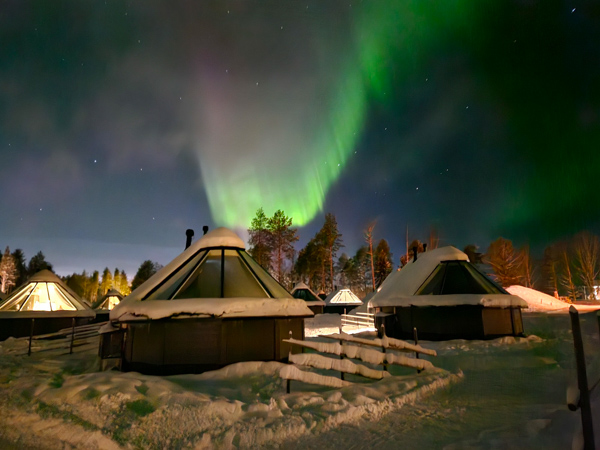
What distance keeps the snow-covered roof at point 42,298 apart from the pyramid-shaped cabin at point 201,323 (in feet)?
44.6

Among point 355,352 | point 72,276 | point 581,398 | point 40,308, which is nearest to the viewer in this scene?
point 581,398

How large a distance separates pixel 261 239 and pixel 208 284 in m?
42.9

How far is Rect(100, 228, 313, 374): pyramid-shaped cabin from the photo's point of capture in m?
8.81

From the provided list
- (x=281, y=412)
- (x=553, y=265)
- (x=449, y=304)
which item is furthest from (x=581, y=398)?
(x=553, y=265)

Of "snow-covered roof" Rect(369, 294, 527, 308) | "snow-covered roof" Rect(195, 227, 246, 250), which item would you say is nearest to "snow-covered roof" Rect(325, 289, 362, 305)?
"snow-covered roof" Rect(369, 294, 527, 308)

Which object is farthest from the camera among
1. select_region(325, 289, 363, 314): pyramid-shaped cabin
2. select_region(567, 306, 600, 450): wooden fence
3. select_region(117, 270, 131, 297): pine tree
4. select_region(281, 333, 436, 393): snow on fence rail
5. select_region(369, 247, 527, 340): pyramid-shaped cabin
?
select_region(117, 270, 131, 297): pine tree

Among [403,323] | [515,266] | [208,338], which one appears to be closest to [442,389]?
[208,338]

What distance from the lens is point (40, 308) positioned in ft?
65.6

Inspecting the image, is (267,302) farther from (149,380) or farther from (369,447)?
(369,447)

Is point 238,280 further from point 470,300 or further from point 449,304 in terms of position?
point 470,300

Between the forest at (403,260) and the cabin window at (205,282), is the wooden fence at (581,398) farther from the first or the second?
the forest at (403,260)

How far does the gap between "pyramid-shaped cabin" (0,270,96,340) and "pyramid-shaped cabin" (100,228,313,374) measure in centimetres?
1187

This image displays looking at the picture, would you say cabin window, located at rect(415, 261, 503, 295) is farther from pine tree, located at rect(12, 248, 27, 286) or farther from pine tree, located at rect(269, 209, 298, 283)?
pine tree, located at rect(12, 248, 27, 286)

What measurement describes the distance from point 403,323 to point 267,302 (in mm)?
10795
